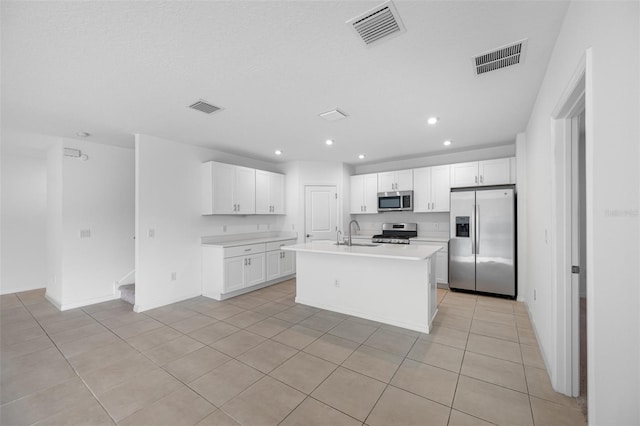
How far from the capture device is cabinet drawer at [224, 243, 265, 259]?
174 inches

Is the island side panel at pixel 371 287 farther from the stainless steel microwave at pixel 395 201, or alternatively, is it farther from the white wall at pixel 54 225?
the white wall at pixel 54 225

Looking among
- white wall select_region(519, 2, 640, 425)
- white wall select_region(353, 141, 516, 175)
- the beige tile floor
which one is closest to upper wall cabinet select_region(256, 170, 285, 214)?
white wall select_region(353, 141, 516, 175)

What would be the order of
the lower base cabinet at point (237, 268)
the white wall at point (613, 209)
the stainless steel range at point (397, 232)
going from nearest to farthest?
the white wall at point (613, 209) → the lower base cabinet at point (237, 268) → the stainless steel range at point (397, 232)

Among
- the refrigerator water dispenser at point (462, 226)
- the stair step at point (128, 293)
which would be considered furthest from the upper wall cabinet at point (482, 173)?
the stair step at point (128, 293)

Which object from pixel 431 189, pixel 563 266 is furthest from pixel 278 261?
pixel 563 266

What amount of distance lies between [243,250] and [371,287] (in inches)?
95.1

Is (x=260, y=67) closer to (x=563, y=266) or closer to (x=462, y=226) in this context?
(x=563, y=266)

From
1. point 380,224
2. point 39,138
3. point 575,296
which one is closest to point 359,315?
point 575,296

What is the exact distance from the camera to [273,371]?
2324mm

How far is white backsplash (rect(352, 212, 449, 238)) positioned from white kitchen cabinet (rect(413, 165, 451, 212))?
37 cm

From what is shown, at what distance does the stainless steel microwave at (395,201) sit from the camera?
17.8 feet

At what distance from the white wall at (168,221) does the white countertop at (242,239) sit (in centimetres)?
12

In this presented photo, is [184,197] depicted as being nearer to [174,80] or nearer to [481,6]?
[174,80]

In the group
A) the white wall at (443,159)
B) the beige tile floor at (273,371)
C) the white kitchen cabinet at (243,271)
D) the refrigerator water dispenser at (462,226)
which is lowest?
the beige tile floor at (273,371)
